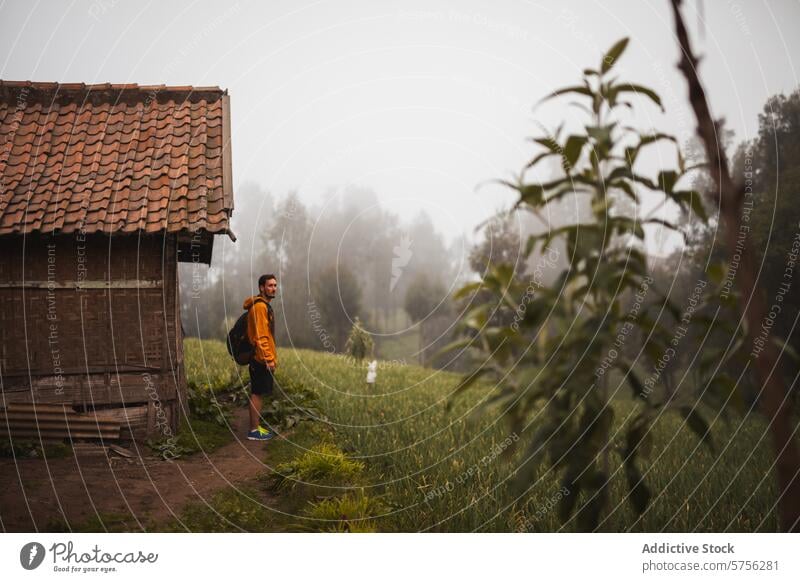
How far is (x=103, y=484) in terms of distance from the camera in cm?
390

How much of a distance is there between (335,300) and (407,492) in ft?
14.1

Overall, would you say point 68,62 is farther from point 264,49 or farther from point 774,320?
point 774,320

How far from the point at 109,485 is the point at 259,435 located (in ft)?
5.81

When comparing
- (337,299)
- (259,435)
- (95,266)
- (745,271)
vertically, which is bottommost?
(259,435)

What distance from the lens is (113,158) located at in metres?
5.27

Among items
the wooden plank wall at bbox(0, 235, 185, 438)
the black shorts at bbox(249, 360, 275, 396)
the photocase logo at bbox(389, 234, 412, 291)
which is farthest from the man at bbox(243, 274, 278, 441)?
the photocase logo at bbox(389, 234, 412, 291)

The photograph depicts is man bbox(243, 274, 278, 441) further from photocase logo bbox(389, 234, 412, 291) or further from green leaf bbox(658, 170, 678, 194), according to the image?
green leaf bbox(658, 170, 678, 194)

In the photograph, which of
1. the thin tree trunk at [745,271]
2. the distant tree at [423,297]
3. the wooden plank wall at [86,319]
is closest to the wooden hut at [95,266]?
the wooden plank wall at [86,319]

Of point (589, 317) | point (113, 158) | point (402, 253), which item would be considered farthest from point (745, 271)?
point (113, 158)

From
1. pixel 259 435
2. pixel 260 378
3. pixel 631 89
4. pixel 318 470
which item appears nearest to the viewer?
pixel 631 89

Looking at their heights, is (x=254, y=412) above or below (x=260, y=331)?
below

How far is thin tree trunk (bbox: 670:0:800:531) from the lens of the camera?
1652mm

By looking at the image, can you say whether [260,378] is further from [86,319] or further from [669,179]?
[669,179]
